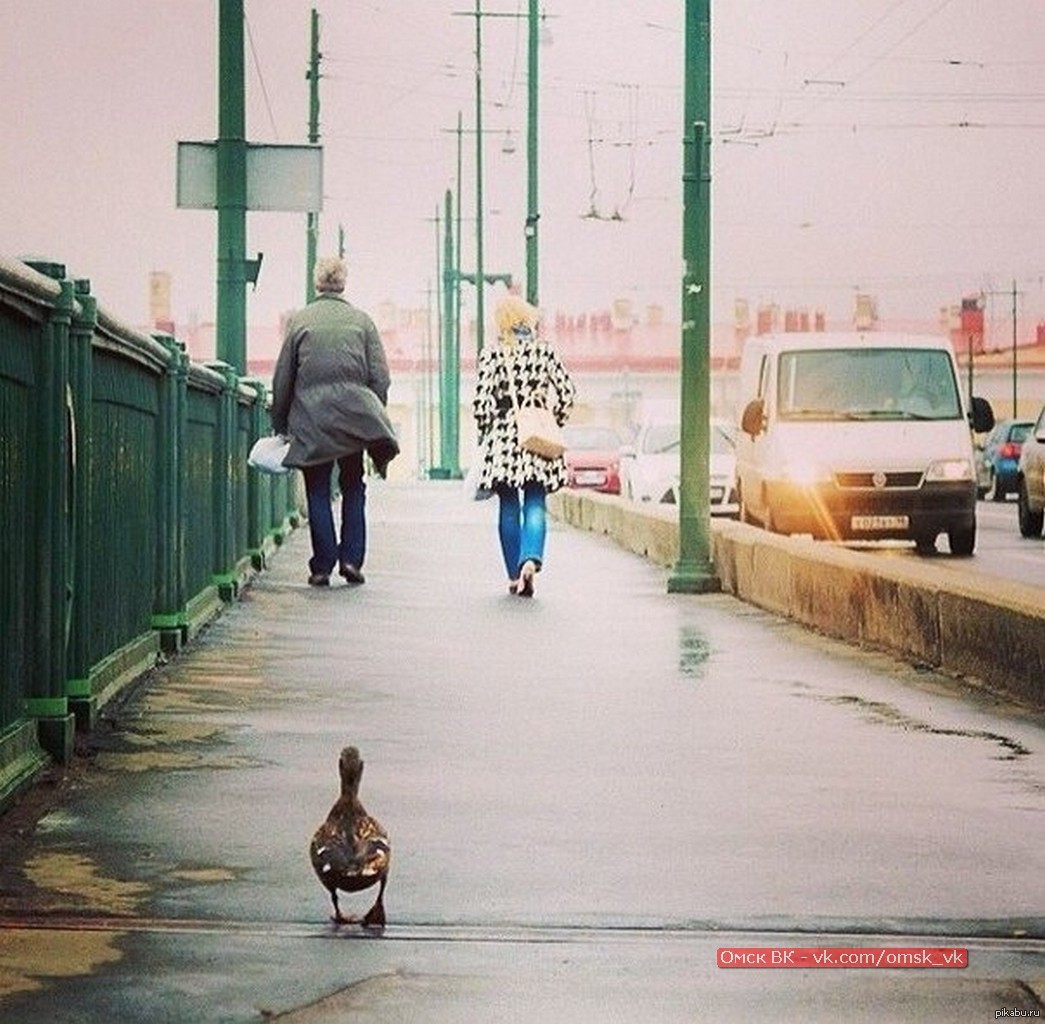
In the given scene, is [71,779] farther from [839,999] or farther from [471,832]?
[839,999]

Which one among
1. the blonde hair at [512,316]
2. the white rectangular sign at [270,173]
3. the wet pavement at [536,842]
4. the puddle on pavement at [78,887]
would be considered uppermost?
the white rectangular sign at [270,173]

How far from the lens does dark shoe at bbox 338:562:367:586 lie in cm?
1814

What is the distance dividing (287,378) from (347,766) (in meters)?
12.3

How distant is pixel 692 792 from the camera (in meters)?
8.09

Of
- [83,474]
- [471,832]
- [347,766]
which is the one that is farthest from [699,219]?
[347,766]

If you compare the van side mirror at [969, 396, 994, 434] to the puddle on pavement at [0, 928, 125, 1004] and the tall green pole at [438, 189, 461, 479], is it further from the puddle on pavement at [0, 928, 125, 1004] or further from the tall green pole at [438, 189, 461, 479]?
the tall green pole at [438, 189, 461, 479]

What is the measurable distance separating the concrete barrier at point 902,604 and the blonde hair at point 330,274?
2.83 meters

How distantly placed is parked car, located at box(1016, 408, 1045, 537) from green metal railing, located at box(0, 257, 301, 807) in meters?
19.9

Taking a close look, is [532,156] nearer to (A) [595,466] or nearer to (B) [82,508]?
(A) [595,466]

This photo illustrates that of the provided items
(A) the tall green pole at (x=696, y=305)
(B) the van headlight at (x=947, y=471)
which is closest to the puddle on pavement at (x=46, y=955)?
(A) the tall green pole at (x=696, y=305)

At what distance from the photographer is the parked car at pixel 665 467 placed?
1591 inches

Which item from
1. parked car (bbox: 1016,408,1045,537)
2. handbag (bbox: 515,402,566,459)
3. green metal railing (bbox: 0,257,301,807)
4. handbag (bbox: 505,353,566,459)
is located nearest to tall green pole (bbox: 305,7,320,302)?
parked car (bbox: 1016,408,1045,537)

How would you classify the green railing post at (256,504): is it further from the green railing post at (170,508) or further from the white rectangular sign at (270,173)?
the green railing post at (170,508)

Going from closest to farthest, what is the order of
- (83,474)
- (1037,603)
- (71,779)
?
(71,779), (83,474), (1037,603)
